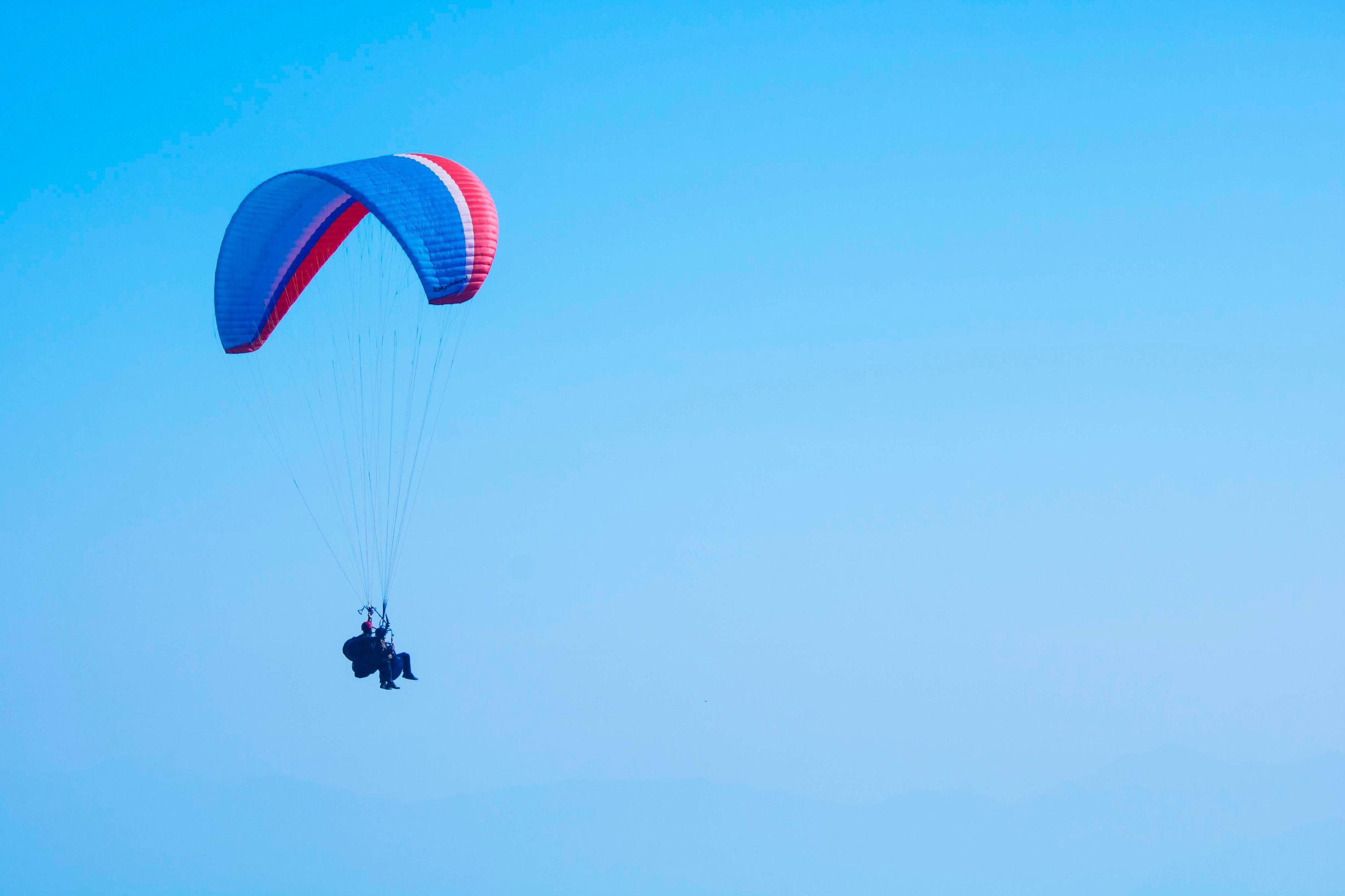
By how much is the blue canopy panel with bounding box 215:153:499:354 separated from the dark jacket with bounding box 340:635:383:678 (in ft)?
17.6

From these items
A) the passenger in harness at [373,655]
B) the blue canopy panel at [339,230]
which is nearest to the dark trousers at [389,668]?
the passenger in harness at [373,655]

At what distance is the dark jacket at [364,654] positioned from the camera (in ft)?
79.3

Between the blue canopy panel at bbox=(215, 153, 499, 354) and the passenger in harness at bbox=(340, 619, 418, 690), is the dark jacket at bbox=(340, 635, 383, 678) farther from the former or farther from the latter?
the blue canopy panel at bbox=(215, 153, 499, 354)

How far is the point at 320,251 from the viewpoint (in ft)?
86.5

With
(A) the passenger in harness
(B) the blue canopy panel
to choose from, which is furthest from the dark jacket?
(B) the blue canopy panel

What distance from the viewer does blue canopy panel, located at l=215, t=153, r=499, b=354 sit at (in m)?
23.4

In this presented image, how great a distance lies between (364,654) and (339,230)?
7.30m

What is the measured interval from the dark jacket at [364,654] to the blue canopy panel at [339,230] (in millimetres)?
5362

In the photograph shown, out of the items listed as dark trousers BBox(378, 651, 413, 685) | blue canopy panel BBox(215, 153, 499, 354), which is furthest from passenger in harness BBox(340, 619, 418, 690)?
blue canopy panel BBox(215, 153, 499, 354)

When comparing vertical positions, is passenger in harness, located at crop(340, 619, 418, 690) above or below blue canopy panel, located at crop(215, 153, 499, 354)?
below

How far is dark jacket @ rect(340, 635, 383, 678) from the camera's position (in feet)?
79.3

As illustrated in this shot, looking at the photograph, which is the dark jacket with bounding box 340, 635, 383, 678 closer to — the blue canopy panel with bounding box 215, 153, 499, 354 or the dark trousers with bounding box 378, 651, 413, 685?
the dark trousers with bounding box 378, 651, 413, 685

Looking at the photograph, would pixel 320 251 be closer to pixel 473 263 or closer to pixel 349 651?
pixel 473 263

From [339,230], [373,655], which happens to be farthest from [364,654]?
[339,230]
